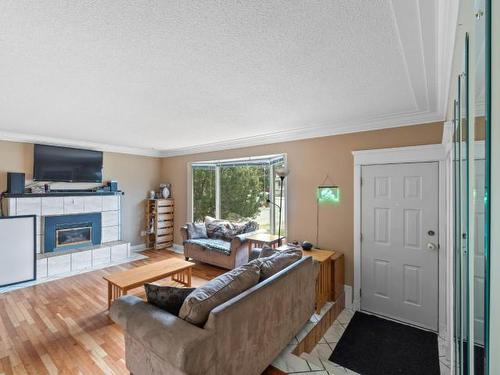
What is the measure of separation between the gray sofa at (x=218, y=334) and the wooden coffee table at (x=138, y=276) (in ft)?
3.82

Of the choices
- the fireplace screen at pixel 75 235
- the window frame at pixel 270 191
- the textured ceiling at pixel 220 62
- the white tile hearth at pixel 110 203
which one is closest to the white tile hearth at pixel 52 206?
the fireplace screen at pixel 75 235

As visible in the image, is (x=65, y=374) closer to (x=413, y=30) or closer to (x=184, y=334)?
(x=184, y=334)

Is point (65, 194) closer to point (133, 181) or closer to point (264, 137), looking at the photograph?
point (133, 181)

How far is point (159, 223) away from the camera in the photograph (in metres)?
5.88

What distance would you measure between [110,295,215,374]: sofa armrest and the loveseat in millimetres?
2495

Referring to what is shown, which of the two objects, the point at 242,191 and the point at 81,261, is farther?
the point at 242,191

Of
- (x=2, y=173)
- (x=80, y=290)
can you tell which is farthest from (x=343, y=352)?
(x=2, y=173)

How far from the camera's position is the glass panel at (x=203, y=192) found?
18.4ft

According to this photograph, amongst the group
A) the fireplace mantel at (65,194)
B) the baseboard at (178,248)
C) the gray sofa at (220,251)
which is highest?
the fireplace mantel at (65,194)

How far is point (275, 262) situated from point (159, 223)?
13.9ft

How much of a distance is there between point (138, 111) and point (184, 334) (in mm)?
2451

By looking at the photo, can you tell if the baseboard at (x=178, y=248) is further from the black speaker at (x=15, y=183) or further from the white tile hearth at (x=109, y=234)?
the black speaker at (x=15, y=183)

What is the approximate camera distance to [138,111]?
294cm

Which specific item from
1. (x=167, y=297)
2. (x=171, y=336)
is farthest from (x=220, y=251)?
(x=171, y=336)
